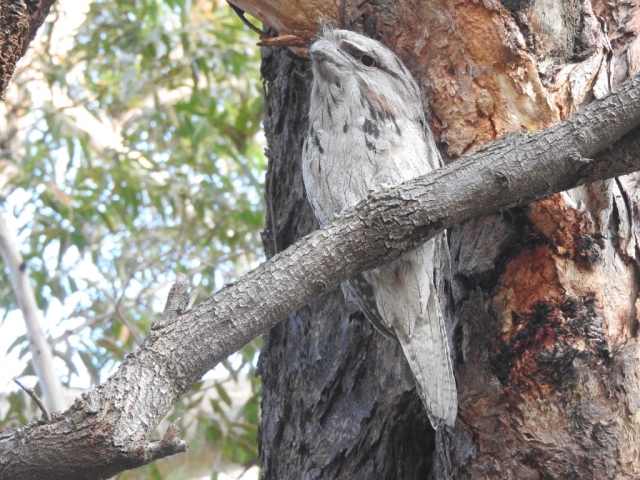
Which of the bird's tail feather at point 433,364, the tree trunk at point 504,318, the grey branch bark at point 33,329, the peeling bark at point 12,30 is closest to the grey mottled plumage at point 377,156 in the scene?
the bird's tail feather at point 433,364

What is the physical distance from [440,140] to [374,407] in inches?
34.2

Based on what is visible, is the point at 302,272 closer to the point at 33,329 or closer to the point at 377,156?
the point at 377,156

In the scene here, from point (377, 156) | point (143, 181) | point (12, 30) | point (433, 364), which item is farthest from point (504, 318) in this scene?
point (143, 181)

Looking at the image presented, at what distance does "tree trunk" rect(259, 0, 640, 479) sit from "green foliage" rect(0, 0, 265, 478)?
2.32 m

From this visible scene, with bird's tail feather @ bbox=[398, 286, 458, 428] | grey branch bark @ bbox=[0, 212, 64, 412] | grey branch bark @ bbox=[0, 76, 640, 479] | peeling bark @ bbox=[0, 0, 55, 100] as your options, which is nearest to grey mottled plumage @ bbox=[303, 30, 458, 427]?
bird's tail feather @ bbox=[398, 286, 458, 428]

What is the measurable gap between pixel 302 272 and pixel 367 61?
943mm

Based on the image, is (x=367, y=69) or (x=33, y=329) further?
(x=33, y=329)

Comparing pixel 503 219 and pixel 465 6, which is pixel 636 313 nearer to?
pixel 503 219

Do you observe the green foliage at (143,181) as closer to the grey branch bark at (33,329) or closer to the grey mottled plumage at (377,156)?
the grey branch bark at (33,329)

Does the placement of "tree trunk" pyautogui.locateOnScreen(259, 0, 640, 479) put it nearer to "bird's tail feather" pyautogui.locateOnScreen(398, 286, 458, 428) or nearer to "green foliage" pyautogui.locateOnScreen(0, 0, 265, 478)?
"bird's tail feather" pyautogui.locateOnScreen(398, 286, 458, 428)

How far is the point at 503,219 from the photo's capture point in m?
2.15

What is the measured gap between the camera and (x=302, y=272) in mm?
1687

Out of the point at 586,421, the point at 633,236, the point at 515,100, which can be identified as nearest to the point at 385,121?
the point at 515,100

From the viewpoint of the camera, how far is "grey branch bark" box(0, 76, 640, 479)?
146cm
